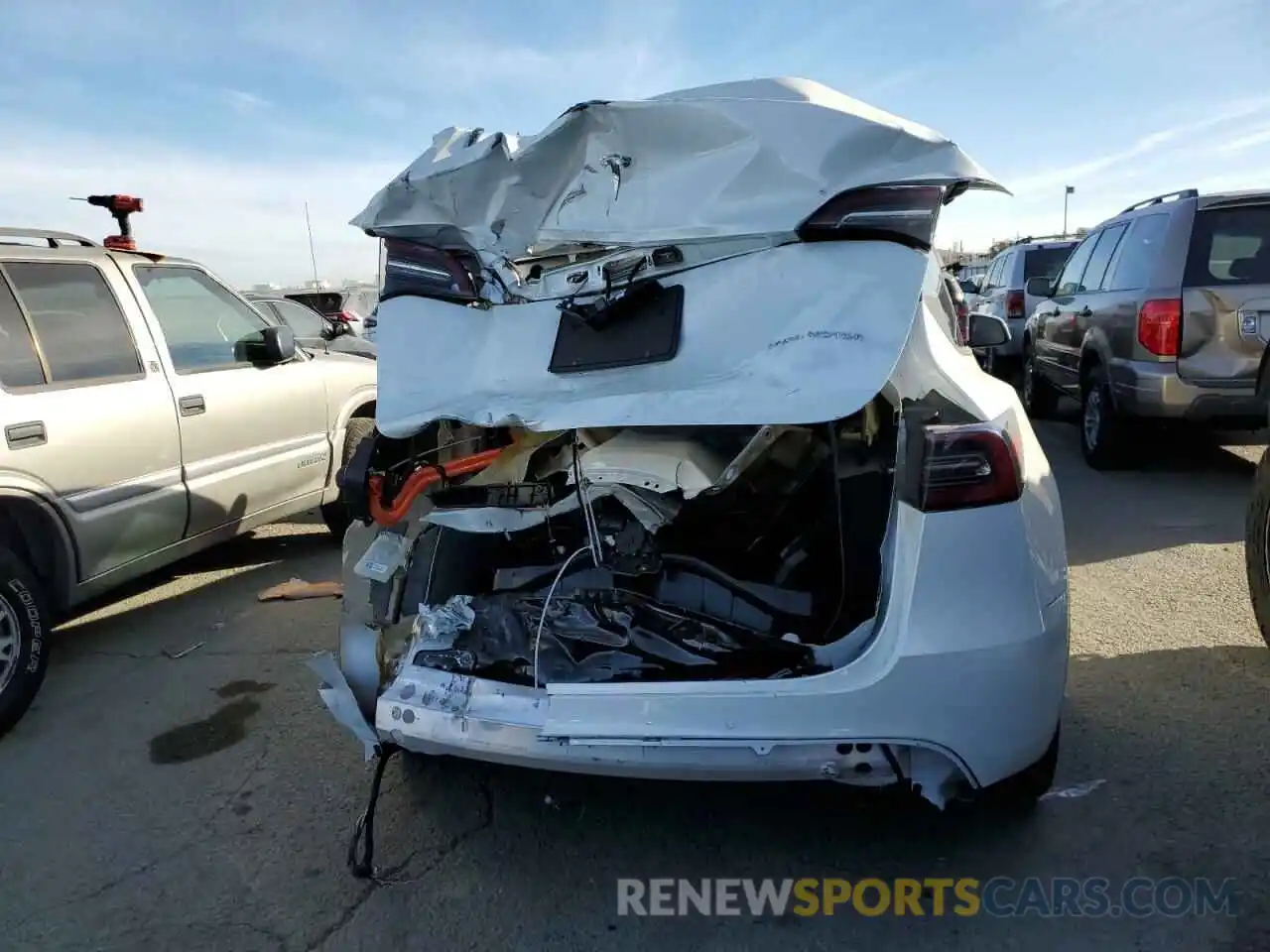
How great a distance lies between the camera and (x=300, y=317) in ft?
40.7

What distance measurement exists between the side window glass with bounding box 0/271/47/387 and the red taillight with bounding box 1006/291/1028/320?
10455 mm

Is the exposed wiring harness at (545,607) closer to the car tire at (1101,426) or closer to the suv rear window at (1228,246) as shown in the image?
the suv rear window at (1228,246)

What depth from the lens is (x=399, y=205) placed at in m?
2.74

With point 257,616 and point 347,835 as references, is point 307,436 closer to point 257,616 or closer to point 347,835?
point 257,616

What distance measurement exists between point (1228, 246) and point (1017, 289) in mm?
5656

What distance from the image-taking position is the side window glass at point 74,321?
423 centimetres

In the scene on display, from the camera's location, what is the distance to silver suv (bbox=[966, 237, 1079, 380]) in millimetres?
11305

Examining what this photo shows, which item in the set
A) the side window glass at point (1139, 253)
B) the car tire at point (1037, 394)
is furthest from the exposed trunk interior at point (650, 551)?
the car tire at point (1037, 394)

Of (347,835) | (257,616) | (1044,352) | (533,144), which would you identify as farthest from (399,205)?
(1044,352)

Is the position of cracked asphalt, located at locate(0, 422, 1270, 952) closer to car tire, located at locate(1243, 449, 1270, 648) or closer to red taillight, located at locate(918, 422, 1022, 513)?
car tire, located at locate(1243, 449, 1270, 648)

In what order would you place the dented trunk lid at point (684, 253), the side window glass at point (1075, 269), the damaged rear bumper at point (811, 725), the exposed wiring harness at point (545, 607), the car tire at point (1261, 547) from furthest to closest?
the side window glass at point (1075, 269), the car tire at point (1261, 547), the exposed wiring harness at point (545, 607), the dented trunk lid at point (684, 253), the damaged rear bumper at point (811, 725)

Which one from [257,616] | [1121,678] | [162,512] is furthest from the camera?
[257,616]

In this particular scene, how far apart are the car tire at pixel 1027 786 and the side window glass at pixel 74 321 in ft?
13.6

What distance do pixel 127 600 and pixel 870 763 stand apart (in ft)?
15.2
